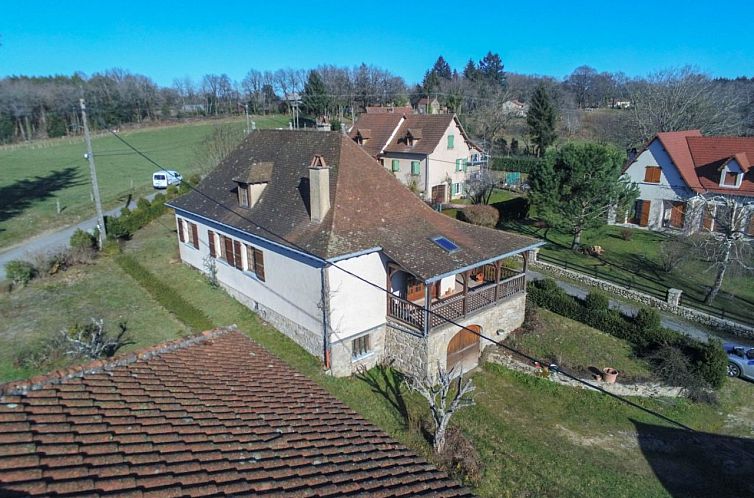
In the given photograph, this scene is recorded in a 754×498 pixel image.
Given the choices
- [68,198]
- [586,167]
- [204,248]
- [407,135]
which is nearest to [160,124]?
[68,198]

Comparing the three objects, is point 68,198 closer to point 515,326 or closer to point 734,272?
point 515,326

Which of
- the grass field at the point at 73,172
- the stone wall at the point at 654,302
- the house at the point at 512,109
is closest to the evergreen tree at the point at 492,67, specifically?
the house at the point at 512,109

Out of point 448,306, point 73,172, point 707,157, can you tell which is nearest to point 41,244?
point 448,306

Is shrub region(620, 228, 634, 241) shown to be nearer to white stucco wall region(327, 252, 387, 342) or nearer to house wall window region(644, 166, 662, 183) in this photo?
house wall window region(644, 166, 662, 183)

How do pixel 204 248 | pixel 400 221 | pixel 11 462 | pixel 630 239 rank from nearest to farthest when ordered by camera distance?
pixel 11 462, pixel 400 221, pixel 204 248, pixel 630 239

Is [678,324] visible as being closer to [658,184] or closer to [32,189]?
[658,184]

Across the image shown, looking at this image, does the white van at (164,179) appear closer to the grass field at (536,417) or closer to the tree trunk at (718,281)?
the grass field at (536,417)
